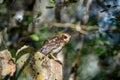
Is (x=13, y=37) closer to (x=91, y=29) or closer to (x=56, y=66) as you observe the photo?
(x=91, y=29)

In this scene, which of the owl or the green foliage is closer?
the owl

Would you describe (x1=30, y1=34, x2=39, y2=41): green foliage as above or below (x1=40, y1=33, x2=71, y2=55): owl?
below

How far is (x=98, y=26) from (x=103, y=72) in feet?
8.45

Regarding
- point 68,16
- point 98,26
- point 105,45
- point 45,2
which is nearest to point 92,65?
point 105,45

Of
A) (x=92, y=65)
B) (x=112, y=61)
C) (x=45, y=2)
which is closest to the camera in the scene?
(x=45, y=2)

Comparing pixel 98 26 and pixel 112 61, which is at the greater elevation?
pixel 98 26

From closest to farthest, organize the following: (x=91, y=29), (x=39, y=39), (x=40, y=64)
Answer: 1. (x=40, y=64)
2. (x=91, y=29)
3. (x=39, y=39)

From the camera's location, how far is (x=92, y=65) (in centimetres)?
967

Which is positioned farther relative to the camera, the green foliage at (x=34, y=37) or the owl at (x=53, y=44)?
the green foliage at (x=34, y=37)

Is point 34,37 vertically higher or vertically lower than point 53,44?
lower

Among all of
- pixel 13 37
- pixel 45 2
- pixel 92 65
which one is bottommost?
pixel 92 65

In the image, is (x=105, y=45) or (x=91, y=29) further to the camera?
(x=105, y=45)

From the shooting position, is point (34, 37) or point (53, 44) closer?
point (53, 44)

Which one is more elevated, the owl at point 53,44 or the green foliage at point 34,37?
the owl at point 53,44
